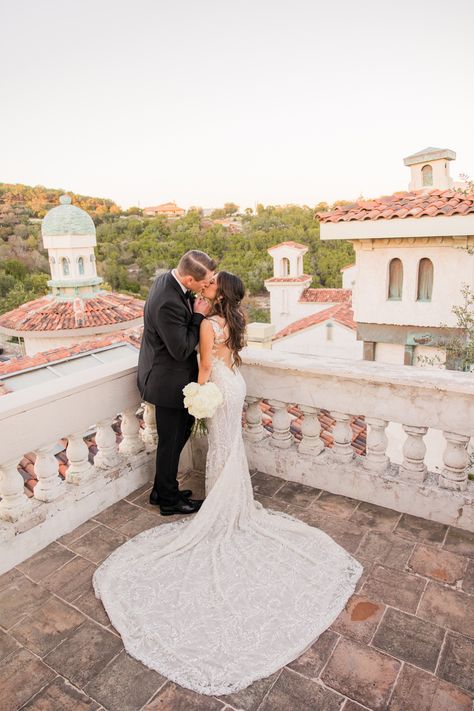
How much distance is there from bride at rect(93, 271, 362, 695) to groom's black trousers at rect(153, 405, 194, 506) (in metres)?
0.25

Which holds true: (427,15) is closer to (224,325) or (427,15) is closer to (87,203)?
(224,325)

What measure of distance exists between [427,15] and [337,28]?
2241 mm

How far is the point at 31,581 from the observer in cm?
269

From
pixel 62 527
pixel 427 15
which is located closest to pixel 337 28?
pixel 427 15

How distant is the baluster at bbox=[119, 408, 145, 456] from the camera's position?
11.8 feet

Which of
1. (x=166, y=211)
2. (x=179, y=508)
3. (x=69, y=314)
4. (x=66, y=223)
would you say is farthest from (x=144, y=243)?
(x=179, y=508)

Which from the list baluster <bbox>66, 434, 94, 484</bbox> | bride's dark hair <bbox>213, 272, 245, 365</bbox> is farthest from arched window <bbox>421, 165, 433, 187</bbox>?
baluster <bbox>66, 434, 94, 484</bbox>

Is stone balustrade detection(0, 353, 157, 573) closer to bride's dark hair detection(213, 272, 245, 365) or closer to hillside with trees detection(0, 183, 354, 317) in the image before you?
bride's dark hair detection(213, 272, 245, 365)

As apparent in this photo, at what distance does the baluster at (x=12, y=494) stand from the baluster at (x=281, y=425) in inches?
67.6

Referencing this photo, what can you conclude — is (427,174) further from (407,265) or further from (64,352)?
(64,352)

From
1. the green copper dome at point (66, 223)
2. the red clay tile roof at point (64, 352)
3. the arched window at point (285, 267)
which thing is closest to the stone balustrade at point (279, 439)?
the red clay tile roof at point (64, 352)

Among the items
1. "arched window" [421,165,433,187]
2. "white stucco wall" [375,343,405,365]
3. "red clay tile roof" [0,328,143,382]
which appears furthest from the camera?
"arched window" [421,165,433,187]

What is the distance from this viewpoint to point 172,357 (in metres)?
3.11

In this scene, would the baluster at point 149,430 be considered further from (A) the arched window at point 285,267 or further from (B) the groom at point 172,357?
(A) the arched window at point 285,267
